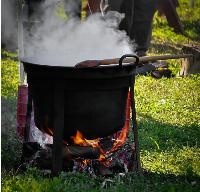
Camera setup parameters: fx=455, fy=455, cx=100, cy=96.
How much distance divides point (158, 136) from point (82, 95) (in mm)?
1796

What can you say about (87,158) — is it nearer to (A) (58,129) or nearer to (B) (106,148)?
(B) (106,148)

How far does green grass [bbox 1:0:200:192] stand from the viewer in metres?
3.79

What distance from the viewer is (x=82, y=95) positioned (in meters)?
3.63

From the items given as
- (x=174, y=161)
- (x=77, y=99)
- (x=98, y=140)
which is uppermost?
(x=77, y=99)

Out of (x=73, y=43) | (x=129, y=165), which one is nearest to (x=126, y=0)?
(x=73, y=43)

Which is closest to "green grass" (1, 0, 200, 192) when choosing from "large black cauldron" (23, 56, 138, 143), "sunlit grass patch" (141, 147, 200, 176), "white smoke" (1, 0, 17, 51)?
"sunlit grass patch" (141, 147, 200, 176)

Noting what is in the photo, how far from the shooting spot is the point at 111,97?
3.73 meters

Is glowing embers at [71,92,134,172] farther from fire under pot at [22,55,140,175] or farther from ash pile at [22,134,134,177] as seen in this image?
fire under pot at [22,55,140,175]

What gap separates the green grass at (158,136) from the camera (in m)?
3.79

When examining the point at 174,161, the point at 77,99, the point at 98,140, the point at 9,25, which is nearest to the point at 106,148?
the point at 98,140

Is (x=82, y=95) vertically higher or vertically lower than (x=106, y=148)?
higher

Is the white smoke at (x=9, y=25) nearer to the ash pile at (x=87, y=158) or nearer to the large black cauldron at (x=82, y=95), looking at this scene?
the ash pile at (x=87, y=158)

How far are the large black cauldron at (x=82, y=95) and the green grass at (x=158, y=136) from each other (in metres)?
0.45

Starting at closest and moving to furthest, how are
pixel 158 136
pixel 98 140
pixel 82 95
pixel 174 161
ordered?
pixel 82 95 < pixel 98 140 < pixel 174 161 < pixel 158 136
